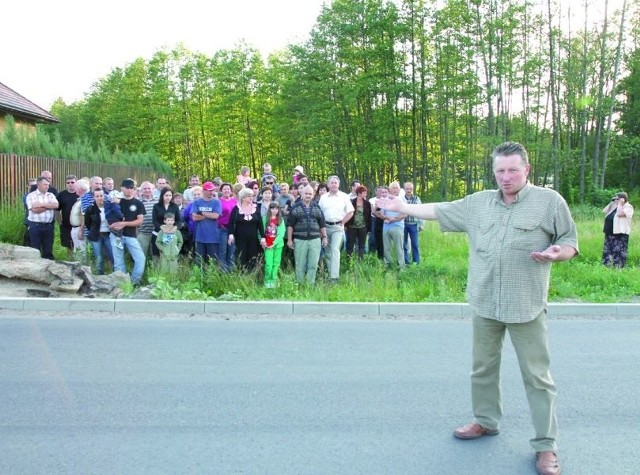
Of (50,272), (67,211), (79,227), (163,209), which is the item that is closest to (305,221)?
(163,209)

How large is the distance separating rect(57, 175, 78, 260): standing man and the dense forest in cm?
2124

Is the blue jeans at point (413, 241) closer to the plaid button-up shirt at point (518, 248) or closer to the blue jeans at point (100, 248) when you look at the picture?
the blue jeans at point (100, 248)

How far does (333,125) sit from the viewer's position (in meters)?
36.8

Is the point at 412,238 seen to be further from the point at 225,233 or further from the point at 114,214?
the point at 114,214

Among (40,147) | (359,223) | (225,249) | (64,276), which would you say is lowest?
(64,276)

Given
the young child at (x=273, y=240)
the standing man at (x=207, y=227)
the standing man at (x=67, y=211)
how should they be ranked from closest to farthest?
1. the young child at (x=273, y=240)
2. the standing man at (x=207, y=227)
3. the standing man at (x=67, y=211)

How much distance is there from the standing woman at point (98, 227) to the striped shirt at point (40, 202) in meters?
1.20

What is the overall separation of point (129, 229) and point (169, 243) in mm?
853

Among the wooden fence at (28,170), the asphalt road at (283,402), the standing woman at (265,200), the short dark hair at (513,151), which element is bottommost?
the asphalt road at (283,402)

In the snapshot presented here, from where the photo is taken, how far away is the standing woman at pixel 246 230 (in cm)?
1094

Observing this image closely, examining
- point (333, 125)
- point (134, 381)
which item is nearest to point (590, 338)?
point (134, 381)

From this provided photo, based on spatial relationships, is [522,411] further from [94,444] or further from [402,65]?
[402,65]

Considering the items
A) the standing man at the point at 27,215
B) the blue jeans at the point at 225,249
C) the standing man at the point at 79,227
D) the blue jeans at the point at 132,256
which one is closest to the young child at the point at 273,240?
the blue jeans at the point at 225,249

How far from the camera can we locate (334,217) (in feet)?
38.2
